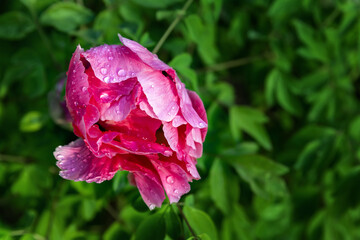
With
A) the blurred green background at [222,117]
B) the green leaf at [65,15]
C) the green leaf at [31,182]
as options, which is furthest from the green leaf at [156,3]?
the green leaf at [31,182]

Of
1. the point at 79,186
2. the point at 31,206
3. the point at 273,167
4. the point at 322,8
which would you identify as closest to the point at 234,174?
the point at 273,167

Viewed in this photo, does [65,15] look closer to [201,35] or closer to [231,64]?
[201,35]

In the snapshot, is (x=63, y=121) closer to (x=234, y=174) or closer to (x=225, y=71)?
(x=234, y=174)

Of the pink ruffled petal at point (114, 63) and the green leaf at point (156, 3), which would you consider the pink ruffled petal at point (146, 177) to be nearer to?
the pink ruffled petal at point (114, 63)

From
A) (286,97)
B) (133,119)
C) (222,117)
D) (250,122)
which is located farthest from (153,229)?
(286,97)

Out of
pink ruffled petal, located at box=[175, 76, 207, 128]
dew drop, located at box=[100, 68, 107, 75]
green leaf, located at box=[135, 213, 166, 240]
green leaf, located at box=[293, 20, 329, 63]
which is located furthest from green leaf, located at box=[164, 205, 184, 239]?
green leaf, located at box=[293, 20, 329, 63]

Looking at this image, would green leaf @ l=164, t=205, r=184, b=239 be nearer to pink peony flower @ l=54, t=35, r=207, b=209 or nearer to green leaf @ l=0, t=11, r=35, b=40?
pink peony flower @ l=54, t=35, r=207, b=209
